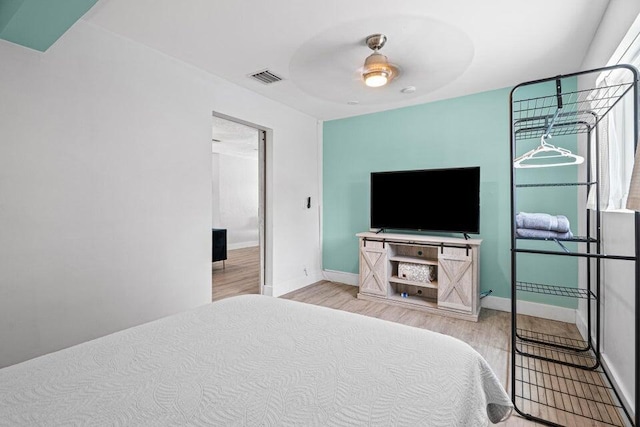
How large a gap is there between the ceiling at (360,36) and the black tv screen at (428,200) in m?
0.98

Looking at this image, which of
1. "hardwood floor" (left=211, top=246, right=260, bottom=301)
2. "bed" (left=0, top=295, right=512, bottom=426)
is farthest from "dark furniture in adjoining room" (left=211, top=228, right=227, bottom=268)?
"bed" (left=0, top=295, right=512, bottom=426)

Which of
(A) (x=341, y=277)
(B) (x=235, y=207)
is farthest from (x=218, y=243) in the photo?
(B) (x=235, y=207)

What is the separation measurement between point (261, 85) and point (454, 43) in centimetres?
192

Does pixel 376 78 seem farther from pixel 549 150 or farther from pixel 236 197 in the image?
pixel 236 197

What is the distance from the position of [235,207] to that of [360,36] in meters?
6.13

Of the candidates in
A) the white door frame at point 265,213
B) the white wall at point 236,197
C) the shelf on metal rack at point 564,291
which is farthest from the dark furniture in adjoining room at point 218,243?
the shelf on metal rack at point 564,291

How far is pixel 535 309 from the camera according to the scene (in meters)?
3.18

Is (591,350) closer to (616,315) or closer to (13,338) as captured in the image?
(616,315)

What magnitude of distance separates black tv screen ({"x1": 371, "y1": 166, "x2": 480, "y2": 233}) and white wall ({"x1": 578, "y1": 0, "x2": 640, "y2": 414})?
49.8 inches

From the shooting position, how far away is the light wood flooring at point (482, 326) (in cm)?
180

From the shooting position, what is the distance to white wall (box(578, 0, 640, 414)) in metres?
1.65

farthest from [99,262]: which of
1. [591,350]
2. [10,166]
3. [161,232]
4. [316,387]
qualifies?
[591,350]

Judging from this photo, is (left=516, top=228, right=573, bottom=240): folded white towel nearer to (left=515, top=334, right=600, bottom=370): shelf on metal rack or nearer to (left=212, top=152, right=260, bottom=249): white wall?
(left=515, top=334, right=600, bottom=370): shelf on metal rack

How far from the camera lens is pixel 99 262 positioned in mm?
2232
